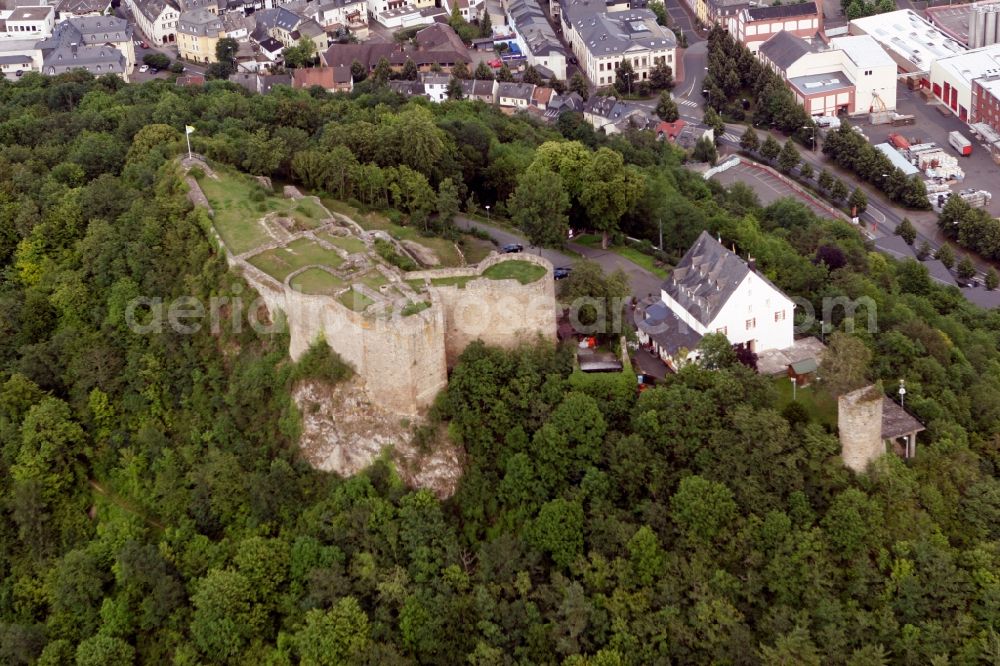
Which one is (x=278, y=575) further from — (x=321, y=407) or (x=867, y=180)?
(x=867, y=180)

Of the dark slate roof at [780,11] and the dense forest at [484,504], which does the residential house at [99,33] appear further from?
the dense forest at [484,504]

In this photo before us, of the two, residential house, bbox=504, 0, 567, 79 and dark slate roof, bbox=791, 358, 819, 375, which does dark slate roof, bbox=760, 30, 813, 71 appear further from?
dark slate roof, bbox=791, 358, 819, 375

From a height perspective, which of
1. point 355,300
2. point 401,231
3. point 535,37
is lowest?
point 535,37

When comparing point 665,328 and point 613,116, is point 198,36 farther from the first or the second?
point 665,328

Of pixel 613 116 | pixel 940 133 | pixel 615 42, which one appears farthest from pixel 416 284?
pixel 615 42

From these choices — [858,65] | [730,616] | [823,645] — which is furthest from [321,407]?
[858,65]

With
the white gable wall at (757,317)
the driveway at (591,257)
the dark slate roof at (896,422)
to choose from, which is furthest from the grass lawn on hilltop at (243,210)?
the dark slate roof at (896,422)
